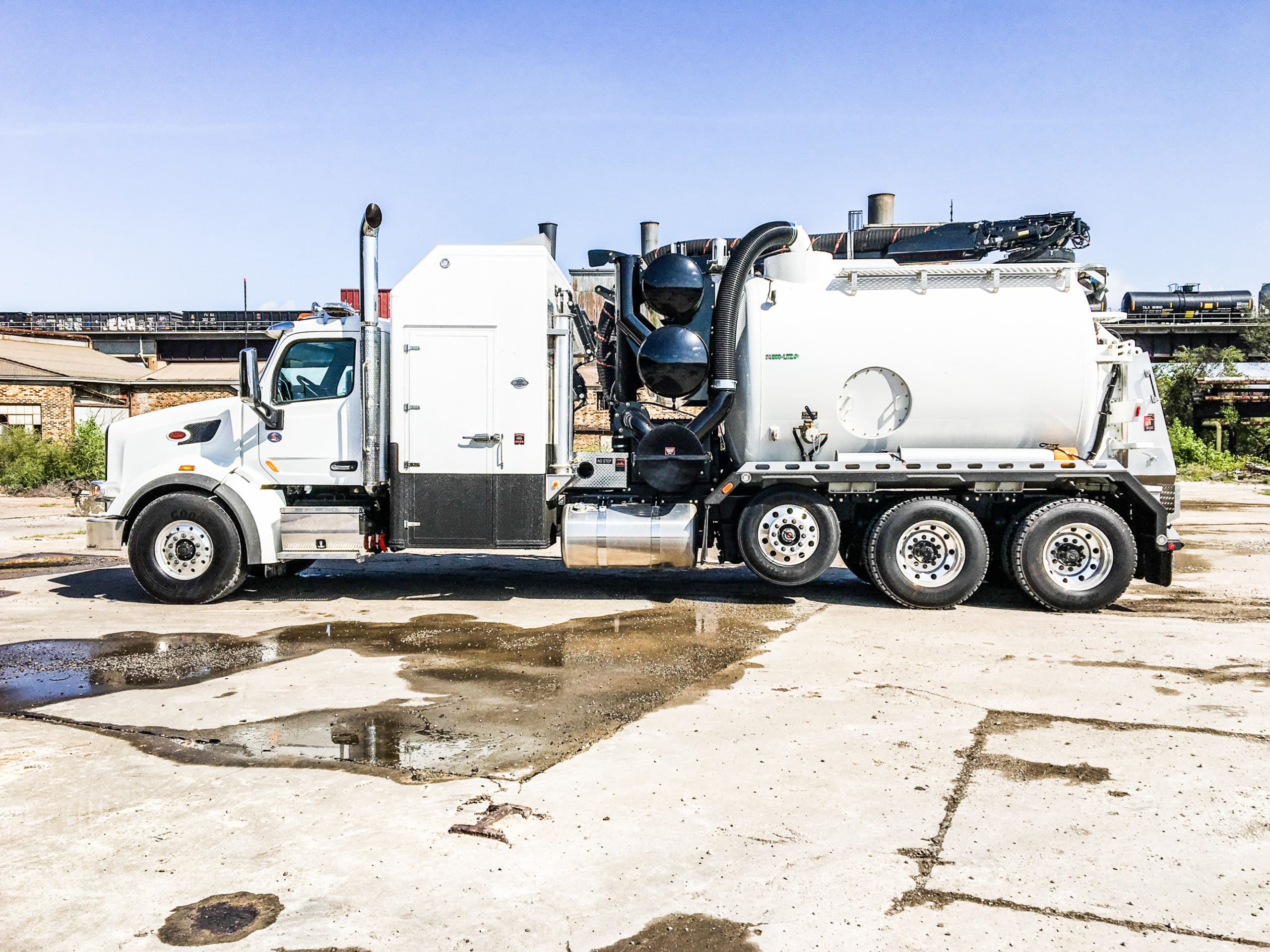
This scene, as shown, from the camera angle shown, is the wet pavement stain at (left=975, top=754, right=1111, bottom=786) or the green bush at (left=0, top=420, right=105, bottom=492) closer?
the wet pavement stain at (left=975, top=754, right=1111, bottom=786)

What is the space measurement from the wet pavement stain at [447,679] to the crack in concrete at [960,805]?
197cm

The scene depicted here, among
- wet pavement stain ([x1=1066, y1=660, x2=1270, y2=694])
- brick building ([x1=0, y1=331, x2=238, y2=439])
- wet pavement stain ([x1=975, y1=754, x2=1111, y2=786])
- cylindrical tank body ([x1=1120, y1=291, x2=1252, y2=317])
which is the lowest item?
wet pavement stain ([x1=975, y1=754, x2=1111, y2=786])

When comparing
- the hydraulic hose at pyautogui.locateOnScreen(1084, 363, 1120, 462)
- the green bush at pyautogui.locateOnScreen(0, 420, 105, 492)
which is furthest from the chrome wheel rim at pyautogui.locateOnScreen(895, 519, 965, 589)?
the green bush at pyautogui.locateOnScreen(0, 420, 105, 492)

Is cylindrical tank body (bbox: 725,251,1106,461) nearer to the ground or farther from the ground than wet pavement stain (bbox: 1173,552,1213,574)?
farther from the ground

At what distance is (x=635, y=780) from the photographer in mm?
5363

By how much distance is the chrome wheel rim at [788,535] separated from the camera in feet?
34.0

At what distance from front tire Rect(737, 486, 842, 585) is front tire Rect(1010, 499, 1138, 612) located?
1.90 m

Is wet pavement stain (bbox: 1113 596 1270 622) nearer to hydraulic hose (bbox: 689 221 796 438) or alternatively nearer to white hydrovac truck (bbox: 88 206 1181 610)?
white hydrovac truck (bbox: 88 206 1181 610)

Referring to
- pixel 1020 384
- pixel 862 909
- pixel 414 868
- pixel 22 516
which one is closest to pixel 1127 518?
pixel 1020 384

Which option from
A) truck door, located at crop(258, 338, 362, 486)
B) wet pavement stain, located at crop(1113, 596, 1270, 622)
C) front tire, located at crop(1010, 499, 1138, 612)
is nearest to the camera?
wet pavement stain, located at crop(1113, 596, 1270, 622)

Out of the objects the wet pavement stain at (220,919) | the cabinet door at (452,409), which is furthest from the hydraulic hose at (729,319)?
the wet pavement stain at (220,919)

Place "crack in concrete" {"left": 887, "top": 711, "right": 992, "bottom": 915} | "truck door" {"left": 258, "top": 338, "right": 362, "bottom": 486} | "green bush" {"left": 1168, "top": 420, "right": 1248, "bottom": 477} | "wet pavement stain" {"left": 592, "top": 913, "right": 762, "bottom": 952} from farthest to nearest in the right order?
1. "green bush" {"left": 1168, "top": 420, "right": 1248, "bottom": 477}
2. "truck door" {"left": 258, "top": 338, "right": 362, "bottom": 486}
3. "crack in concrete" {"left": 887, "top": 711, "right": 992, "bottom": 915}
4. "wet pavement stain" {"left": 592, "top": 913, "right": 762, "bottom": 952}

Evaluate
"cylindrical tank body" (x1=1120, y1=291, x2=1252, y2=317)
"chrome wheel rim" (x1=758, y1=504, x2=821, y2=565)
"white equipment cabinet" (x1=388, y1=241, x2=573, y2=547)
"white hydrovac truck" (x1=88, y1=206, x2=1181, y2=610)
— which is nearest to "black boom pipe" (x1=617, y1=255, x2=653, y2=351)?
"white hydrovac truck" (x1=88, y1=206, x2=1181, y2=610)

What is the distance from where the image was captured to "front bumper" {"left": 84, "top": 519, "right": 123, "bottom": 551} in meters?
10.4
